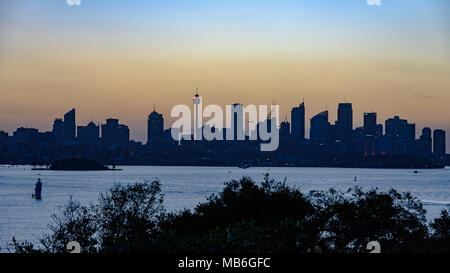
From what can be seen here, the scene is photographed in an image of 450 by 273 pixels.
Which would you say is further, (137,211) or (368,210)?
(137,211)

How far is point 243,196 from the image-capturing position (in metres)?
27.3
